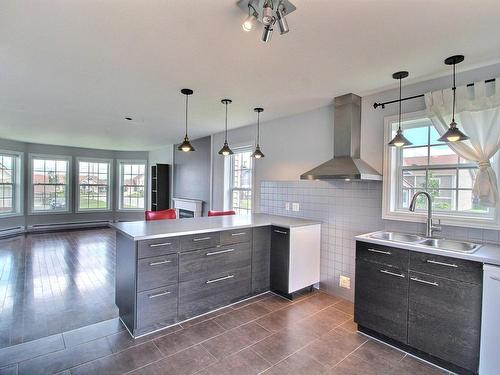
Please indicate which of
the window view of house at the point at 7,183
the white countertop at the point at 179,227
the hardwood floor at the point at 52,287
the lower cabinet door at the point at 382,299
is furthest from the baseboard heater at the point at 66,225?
the lower cabinet door at the point at 382,299

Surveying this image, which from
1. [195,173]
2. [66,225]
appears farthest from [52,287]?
[66,225]

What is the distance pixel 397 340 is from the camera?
7.52ft

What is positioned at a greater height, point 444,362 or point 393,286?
point 393,286

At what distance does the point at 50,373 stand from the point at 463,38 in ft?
Answer: 12.4

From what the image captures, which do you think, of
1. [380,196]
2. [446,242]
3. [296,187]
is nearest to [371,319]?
[446,242]

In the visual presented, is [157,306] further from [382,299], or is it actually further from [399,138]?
[399,138]

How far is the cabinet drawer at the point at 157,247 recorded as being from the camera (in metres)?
2.35

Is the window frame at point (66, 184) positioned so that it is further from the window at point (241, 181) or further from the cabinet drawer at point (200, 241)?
the cabinet drawer at point (200, 241)

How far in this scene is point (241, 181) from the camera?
5.15 metres

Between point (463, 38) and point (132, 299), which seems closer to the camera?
point (463, 38)

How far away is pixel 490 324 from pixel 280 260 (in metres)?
1.90

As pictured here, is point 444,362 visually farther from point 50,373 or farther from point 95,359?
point 50,373

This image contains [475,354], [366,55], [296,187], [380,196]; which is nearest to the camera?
[475,354]

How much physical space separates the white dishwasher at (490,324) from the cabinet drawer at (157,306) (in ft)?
7.87
